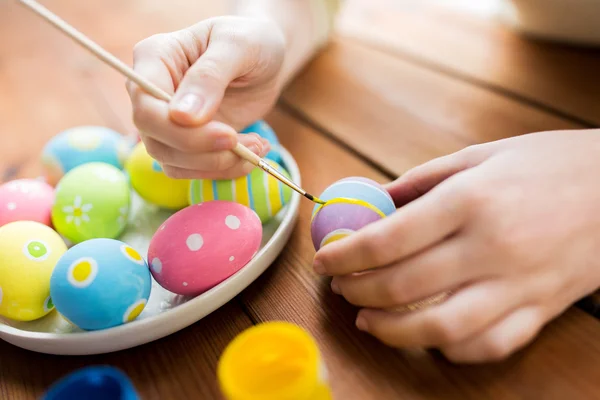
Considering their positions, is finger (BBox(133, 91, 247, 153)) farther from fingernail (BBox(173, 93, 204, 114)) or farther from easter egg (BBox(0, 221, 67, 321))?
easter egg (BBox(0, 221, 67, 321))

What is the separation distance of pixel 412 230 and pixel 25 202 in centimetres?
48

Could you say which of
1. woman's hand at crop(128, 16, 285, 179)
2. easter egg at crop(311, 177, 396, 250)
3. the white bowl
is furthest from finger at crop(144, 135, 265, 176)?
the white bowl

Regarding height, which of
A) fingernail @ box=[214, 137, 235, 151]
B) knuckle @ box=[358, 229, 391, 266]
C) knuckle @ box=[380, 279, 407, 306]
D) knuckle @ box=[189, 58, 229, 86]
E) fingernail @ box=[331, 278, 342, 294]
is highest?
knuckle @ box=[189, 58, 229, 86]

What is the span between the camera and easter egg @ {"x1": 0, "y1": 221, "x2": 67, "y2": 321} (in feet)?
1.76

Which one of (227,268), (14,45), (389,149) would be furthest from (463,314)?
(14,45)

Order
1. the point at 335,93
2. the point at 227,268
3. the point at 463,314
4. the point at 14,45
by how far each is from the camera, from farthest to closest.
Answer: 1. the point at 14,45
2. the point at 335,93
3. the point at 227,268
4. the point at 463,314

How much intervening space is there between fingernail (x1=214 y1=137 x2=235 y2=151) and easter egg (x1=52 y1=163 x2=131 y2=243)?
178 mm

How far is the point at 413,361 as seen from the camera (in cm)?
48

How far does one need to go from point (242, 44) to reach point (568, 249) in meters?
0.41

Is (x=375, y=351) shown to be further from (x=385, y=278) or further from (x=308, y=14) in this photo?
(x=308, y=14)

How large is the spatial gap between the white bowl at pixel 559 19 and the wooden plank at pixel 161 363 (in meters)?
0.71

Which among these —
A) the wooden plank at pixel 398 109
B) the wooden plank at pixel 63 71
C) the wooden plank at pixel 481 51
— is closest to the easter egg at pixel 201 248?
the wooden plank at pixel 398 109

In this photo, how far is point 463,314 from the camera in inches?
17.0

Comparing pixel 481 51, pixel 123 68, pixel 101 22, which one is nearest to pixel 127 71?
pixel 123 68
